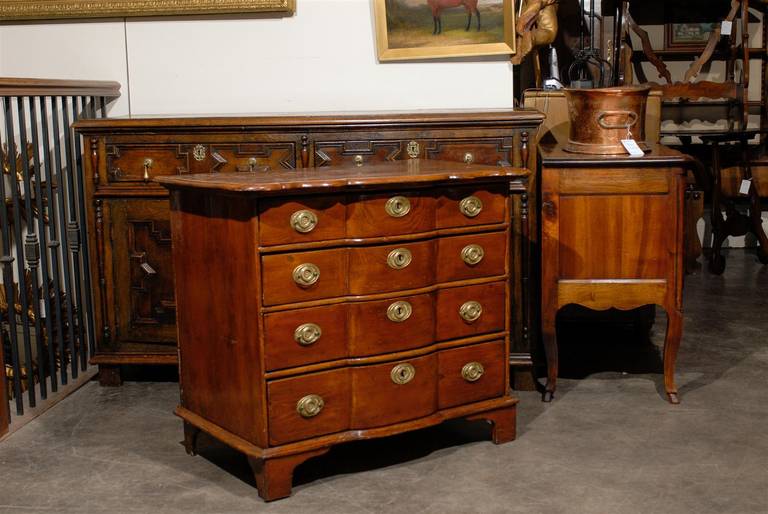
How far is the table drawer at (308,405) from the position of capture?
128 inches

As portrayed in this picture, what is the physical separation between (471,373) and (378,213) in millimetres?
719

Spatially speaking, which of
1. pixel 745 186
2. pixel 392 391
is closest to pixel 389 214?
pixel 392 391

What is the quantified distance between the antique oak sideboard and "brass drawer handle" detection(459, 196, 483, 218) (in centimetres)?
70

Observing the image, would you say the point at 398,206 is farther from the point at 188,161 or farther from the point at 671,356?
the point at 671,356

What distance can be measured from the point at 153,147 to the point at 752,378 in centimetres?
282

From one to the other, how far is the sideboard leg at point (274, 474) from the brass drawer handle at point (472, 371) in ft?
2.20

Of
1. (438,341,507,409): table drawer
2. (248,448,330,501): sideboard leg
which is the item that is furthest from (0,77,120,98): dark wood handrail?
(438,341,507,409): table drawer

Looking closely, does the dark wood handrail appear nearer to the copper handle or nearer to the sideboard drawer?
the sideboard drawer

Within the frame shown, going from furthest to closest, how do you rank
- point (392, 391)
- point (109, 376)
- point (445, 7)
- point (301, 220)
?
1. point (445, 7)
2. point (109, 376)
3. point (392, 391)
4. point (301, 220)

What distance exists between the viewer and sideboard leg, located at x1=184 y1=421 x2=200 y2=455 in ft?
12.0

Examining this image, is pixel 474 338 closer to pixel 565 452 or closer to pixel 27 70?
pixel 565 452

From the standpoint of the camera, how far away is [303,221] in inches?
126

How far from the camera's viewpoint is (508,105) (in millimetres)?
4711

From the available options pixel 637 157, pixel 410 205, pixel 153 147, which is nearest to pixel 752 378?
pixel 637 157
